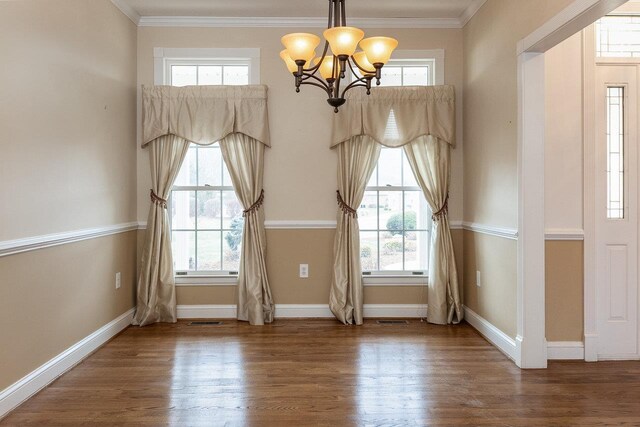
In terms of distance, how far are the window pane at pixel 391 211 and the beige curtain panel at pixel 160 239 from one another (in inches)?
77.0

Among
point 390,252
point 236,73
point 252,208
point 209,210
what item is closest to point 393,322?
point 390,252

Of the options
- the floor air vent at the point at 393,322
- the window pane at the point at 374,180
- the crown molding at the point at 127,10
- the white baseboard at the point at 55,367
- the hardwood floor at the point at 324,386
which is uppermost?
the crown molding at the point at 127,10

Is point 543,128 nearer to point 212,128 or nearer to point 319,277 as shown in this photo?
point 319,277

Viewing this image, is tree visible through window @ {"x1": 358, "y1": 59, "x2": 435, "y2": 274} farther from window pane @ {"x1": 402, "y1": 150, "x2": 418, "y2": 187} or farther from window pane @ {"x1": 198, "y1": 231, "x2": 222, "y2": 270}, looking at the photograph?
window pane @ {"x1": 198, "y1": 231, "x2": 222, "y2": 270}

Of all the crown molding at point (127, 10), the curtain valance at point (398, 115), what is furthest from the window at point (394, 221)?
the crown molding at point (127, 10)

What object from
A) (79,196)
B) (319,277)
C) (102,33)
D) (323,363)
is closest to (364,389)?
(323,363)

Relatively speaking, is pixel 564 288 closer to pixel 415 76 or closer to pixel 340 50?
pixel 340 50

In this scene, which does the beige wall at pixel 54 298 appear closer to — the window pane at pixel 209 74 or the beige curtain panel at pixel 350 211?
the window pane at pixel 209 74

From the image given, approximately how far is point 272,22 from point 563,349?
12.1ft

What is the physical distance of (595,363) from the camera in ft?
10.4

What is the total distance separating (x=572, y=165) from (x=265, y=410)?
2.60 m

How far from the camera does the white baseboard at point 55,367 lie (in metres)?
2.47

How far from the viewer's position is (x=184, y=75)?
14.4 ft

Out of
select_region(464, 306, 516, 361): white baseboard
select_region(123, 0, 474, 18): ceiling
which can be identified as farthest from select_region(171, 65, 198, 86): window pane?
select_region(464, 306, 516, 361): white baseboard
